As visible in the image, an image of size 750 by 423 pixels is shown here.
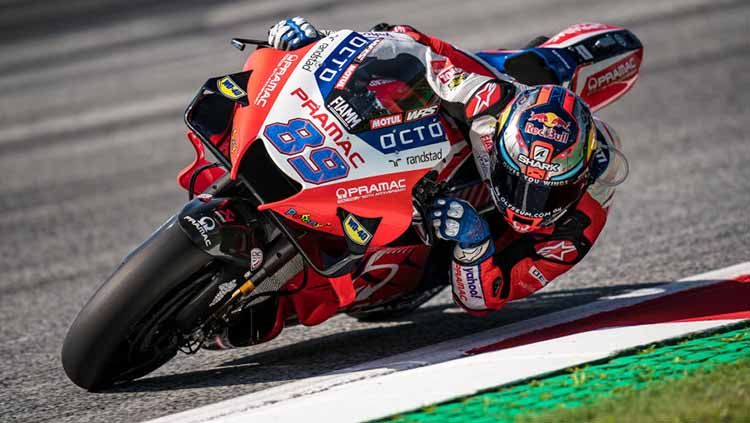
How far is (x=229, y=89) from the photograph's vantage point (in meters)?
4.53

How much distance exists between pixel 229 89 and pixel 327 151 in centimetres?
60

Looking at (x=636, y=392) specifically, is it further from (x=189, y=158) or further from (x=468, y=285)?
(x=189, y=158)

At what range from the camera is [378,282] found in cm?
491

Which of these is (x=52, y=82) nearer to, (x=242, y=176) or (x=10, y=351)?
(x=10, y=351)

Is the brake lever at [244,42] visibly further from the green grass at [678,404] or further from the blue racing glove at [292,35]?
the green grass at [678,404]

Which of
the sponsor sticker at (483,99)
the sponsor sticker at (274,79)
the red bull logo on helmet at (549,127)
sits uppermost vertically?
the red bull logo on helmet at (549,127)

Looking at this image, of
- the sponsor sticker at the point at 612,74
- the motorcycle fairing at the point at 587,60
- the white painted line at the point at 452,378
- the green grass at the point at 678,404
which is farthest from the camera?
the sponsor sticker at the point at 612,74

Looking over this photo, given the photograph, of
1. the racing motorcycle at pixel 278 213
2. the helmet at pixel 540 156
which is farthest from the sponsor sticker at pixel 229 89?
the helmet at pixel 540 156

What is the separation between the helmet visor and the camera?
14.8ft

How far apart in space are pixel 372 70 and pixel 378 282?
41.4 inches

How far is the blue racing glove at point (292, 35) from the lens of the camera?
15.4 feet

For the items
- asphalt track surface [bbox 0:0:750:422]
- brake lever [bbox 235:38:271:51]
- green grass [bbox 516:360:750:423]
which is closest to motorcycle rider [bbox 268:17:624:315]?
brake lever [bbox 235:38:271:51]

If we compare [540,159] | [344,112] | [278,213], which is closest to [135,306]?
[278,213]

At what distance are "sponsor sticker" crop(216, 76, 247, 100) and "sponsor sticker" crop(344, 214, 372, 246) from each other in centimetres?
76
